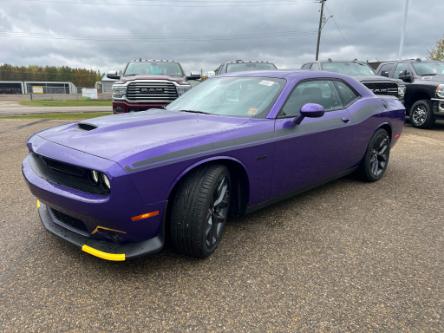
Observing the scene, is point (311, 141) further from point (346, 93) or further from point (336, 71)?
point (336, 71)

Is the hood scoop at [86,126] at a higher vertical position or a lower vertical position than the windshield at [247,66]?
lower

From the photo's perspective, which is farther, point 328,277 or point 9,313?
point 328,277

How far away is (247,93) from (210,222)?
143cm

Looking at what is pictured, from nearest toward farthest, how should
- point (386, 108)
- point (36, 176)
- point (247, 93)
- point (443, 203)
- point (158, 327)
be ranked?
point (158, 327) → point (36, 176) → point (247, 93) → point (443, 203) → point (386, 108)

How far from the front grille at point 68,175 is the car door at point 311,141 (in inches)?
60.4

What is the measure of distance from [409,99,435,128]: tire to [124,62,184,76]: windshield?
21.1 ft

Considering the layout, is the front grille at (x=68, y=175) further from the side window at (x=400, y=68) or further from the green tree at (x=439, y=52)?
the green tree at (x=439, y=52)

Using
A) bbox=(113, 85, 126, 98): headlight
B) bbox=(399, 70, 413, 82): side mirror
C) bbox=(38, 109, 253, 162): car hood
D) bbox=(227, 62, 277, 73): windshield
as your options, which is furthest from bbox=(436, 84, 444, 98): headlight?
bbox=(38, 109, 253, 162): car hood

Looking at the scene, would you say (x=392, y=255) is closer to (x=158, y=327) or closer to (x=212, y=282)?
(x=212, y=282)

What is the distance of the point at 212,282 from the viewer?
2420 mm

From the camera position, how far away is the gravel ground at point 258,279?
2053mm

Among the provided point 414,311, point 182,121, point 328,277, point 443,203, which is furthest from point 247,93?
point 443,203

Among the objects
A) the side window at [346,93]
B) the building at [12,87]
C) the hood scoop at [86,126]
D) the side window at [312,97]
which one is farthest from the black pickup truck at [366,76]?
the building at [12,87]

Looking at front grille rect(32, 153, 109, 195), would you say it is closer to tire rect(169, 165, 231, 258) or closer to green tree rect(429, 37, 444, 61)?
tire rect(169, 165, 231, 258)
